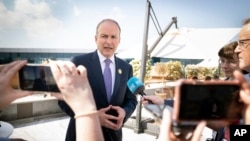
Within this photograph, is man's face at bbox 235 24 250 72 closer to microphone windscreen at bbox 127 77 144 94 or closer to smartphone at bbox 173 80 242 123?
microphone windscreen at bbox 127 77 144 94

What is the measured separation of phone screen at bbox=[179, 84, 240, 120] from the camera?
605 millimetres

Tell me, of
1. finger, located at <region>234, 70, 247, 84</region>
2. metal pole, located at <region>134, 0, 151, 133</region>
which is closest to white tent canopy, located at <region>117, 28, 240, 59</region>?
metal pole, located at <region>134, 0, 151, 133</region>

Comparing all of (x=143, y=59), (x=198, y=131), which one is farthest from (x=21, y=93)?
(x=143, y=59)

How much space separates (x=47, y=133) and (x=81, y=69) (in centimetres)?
356

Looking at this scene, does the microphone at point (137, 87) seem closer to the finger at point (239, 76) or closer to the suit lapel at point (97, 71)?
the suit lapel at point (97, 71)

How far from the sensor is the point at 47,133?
3938 mm

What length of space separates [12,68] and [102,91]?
0.94 metres

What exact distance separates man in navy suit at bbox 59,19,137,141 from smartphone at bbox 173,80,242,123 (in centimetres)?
103

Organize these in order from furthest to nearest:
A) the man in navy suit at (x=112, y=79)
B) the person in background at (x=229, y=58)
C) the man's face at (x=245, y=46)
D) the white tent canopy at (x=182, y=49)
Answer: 1. the white tent canopy at (x=182, y=49)
2. the person in background at (x=229, y=58)
3. the man in navy suit at (x=112, y=79)
4. the man's face at (x=245, y=46)

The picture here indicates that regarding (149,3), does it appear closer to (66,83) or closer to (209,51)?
(66,83)

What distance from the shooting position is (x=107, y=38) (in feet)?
6.15

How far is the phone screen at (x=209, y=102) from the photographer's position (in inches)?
23.8

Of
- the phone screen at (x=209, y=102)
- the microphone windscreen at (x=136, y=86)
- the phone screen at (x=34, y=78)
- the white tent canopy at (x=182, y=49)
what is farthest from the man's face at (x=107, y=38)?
the white tent canopy at (x=182, y=49)

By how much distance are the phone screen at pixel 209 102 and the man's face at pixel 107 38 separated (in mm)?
1286
